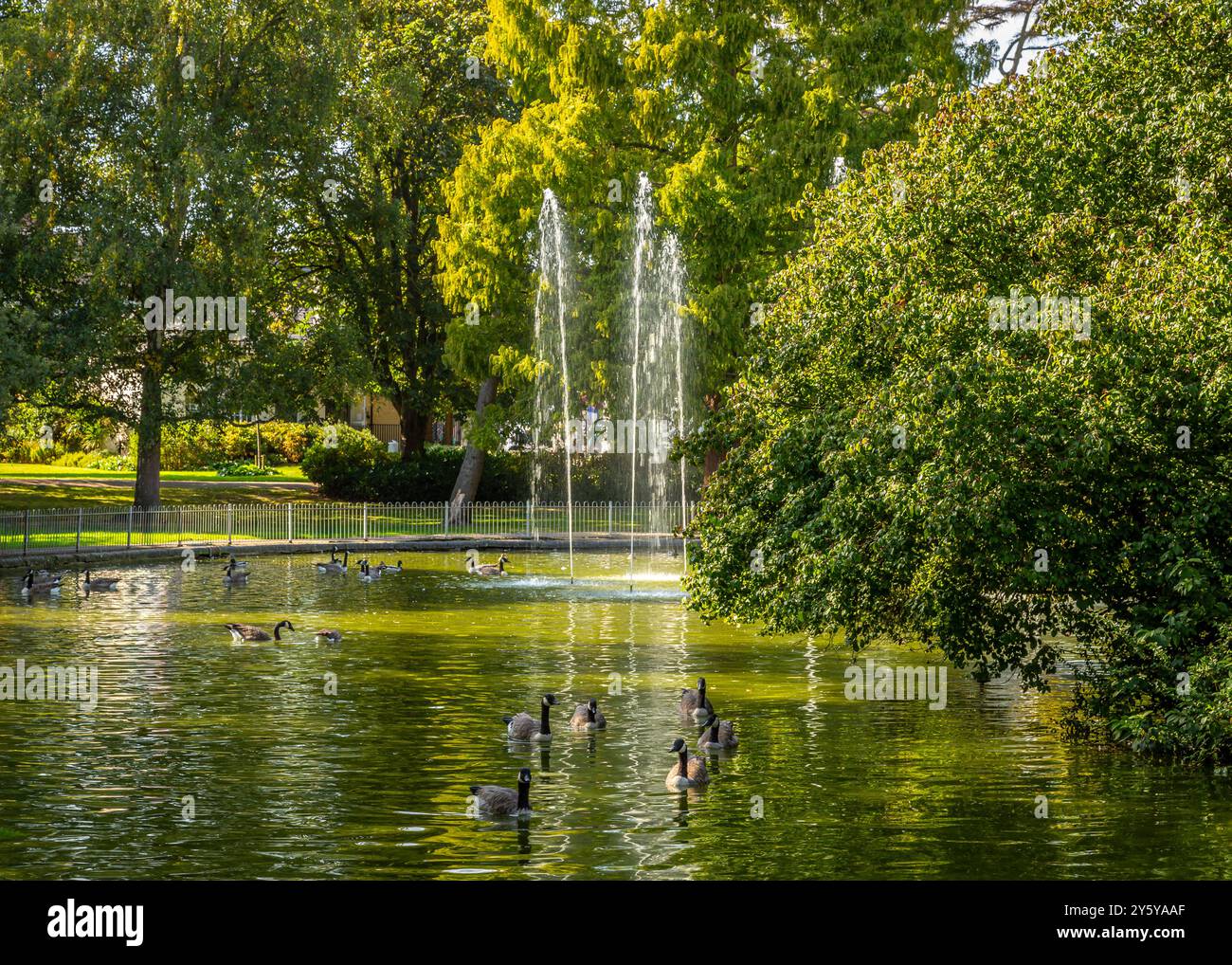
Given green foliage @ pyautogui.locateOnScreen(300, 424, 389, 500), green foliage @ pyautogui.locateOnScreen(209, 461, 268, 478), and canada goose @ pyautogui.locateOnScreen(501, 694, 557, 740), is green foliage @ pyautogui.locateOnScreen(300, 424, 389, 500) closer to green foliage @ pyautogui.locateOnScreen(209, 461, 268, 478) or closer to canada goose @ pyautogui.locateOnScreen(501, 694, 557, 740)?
green foliage @ pyautogui.locateOnScreen(209, 461, 268, 478)

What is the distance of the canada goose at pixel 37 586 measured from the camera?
36.8 meters

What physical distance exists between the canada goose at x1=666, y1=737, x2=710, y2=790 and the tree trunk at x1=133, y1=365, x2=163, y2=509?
4221cm

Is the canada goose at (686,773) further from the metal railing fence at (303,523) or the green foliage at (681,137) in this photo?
the green foliage at (681,137)

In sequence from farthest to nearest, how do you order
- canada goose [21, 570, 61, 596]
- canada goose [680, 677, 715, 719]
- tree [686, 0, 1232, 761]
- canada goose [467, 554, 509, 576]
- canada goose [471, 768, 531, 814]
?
canada goose [467, 554, 509, 576] → canada goose [21, 570, 61, 596] → canada goose [680, 677, 715, 719] → tree [686, 0, 1232, 761] → canada goose [471, 768, 531, 814]

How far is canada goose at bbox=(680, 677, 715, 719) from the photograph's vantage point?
66.6 ft

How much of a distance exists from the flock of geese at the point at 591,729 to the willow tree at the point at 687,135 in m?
27.4

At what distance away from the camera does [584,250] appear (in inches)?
2073

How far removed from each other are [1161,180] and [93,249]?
1563 inches

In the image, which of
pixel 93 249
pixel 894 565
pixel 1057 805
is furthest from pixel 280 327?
pixel 1057 805

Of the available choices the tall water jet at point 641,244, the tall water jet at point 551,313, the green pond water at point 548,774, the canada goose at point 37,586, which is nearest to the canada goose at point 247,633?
the green pond water at point 548,774

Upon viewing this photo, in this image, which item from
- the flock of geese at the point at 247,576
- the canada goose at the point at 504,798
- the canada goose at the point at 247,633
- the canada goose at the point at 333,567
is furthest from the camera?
the canada goose at the point at 333,567

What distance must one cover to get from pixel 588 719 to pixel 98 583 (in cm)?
2143

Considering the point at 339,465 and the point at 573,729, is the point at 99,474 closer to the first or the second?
the point at 339,465

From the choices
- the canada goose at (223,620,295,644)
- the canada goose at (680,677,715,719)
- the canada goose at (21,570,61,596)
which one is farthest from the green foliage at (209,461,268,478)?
the canada goose at (680,677,715,719)
